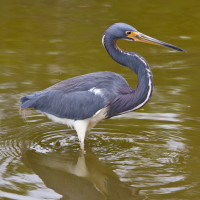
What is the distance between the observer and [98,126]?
24.6ft

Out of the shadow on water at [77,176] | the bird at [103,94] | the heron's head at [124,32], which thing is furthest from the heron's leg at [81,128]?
the heron's head at [124,32]

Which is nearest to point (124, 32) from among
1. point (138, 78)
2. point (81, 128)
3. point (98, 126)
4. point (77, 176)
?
point (138, 78)

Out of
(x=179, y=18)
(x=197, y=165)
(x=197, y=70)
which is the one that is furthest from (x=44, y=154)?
(x=179, y=18)

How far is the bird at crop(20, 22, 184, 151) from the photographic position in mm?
6457

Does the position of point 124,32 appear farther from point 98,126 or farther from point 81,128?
point 98,126

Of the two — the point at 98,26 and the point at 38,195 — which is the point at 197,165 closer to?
the point at 38,195

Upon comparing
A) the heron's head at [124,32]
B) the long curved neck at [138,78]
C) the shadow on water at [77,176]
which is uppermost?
the heron's head at [124,32]

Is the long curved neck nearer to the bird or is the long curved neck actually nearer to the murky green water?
the bird

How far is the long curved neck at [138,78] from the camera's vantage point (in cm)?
642

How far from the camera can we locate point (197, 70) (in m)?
9.43

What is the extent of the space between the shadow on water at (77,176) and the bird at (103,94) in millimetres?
265

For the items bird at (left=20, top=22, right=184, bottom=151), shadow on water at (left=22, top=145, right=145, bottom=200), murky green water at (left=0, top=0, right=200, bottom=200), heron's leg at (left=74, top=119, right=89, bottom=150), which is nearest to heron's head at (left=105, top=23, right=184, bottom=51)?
bird at (left=20, top=22, right=184, bottom=151)

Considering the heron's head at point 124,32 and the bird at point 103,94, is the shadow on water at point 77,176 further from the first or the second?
the heron's head at point 124,32

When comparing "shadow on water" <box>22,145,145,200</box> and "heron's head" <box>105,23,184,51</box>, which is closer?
"shadow on water" <box>22,145,145,200</box>
